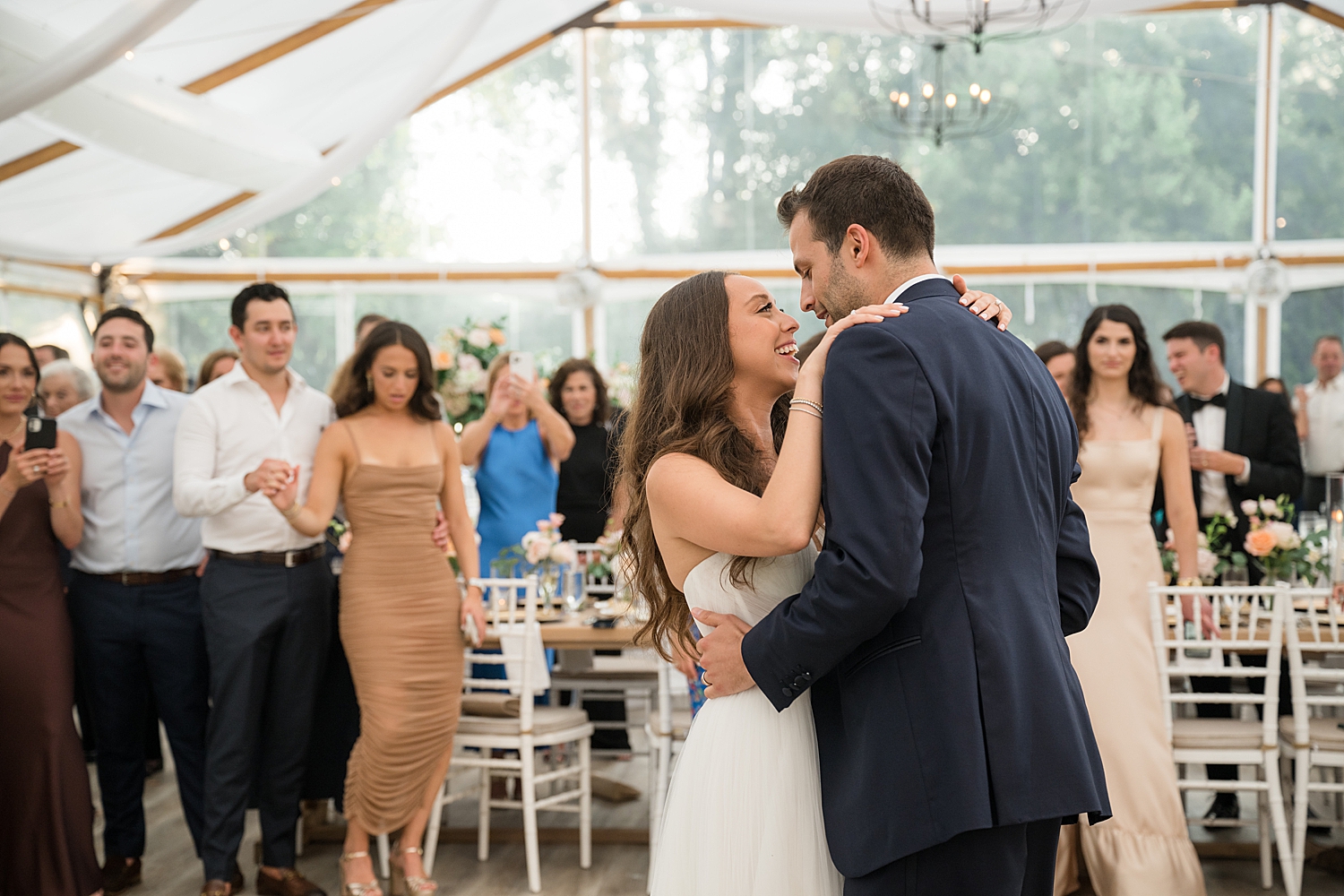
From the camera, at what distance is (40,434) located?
3.29 metres

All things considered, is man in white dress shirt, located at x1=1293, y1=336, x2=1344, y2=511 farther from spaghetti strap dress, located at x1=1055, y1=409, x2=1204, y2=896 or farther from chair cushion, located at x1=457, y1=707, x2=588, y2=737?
chair cushion, located at x1=457, y1=707, x2=588, y2=737

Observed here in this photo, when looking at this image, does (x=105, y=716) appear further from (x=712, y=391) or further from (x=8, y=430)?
(x=712, y=391)

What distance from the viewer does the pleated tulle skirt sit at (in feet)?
5.92

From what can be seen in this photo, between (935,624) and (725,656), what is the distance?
404 millimetres

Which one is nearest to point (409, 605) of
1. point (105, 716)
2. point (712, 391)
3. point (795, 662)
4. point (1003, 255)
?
point (105, 716)

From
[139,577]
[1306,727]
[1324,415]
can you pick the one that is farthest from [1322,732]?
[1324,415]

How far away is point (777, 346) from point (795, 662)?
0.60 metres

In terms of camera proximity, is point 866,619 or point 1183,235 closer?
point 866,619

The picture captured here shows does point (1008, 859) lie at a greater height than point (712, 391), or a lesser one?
lesser

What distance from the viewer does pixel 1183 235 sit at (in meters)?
10.2

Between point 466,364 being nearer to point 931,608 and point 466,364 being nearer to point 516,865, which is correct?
point 516,865

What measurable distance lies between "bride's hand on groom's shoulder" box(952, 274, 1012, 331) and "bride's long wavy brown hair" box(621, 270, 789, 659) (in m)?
0.41

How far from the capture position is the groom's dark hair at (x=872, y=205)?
1717 millimetres

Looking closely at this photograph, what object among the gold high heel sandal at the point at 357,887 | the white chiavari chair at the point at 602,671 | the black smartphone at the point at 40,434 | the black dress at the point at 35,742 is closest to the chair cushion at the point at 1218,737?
the white chiavari chair at the point at 602,671
